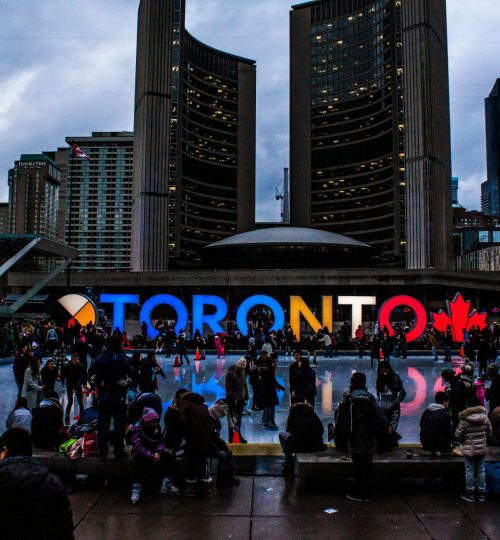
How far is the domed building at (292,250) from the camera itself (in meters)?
77.2

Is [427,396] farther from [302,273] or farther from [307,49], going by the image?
[307,49]

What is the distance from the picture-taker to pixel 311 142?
12012 cm

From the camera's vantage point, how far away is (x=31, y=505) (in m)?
3.04

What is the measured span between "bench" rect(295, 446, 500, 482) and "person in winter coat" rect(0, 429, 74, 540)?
4.22 m

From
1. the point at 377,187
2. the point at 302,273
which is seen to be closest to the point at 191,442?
the point at 302,273

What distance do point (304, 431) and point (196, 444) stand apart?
1713 millimetres

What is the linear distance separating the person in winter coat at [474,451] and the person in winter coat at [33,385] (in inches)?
311

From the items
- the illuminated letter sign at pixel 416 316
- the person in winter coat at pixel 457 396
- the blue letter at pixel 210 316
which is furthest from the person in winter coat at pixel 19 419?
the illuminated letter sign at pixel 416 316

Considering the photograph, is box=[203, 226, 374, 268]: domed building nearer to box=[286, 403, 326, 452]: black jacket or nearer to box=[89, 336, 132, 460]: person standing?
box=[286, 403, 326, 452]: black jacket

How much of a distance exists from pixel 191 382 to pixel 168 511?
12.0 metres

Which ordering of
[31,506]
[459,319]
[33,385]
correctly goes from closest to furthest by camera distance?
[31,506] → [33,385] → [459,319]

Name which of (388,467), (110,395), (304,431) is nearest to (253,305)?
(304,431)

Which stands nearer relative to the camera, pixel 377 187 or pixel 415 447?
pixel 415 447

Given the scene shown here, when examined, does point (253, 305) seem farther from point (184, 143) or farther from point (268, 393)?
point (184, 143)
